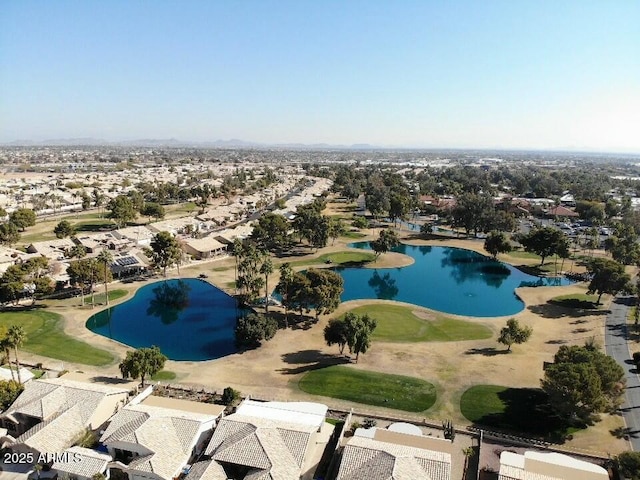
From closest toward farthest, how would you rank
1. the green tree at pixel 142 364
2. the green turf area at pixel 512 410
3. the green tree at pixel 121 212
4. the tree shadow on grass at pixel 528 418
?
the tree shadow on grass at pixel 528 418, the green turf area at pixel 512 410, the green tree at pixel 142 364, the green tree at pixel 121 212

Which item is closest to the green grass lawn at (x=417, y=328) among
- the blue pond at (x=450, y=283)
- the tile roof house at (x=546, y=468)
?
the blue pond at (x=450, y=283)

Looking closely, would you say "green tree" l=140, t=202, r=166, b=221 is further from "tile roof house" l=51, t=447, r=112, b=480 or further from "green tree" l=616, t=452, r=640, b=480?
"green tree" l=616, t=452, r=640, b=480

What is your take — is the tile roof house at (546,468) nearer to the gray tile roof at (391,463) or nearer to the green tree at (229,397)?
the gray tile roof at (391,463)

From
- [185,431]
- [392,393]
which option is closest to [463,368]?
[392,393]

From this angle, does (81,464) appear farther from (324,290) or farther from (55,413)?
(324,290)

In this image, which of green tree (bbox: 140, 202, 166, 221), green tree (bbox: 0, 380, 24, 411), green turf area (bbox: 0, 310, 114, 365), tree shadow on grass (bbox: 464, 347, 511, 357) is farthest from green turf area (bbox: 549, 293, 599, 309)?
green tree (bbox: 140, 202, 166, 221)

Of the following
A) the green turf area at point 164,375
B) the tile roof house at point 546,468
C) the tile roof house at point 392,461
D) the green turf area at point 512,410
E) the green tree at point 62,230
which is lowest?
the green turf area at point 164,375

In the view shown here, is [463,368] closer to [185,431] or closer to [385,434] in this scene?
[385,434]
